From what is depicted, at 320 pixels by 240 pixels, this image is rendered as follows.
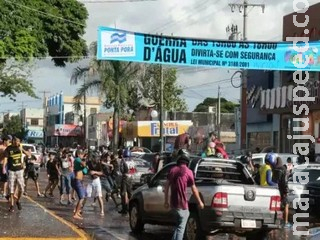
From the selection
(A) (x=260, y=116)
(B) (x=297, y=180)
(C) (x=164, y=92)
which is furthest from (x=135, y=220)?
(C) (x=164, y=92)

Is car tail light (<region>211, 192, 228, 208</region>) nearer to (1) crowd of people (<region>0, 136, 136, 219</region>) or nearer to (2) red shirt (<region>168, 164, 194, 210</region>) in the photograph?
(2) red shirt (<region>168, 164, 194, 210</region>)

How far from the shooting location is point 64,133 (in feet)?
312

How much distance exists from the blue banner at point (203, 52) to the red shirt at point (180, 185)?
8653mm

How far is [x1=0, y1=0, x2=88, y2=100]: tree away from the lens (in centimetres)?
2656

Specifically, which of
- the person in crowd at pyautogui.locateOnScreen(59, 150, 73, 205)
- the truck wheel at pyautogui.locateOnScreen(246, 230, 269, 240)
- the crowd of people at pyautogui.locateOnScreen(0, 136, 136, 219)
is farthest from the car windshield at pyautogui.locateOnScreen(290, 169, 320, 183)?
the person in crowd at pyautogui.locateOnScreen(59, 150, 73, 205)

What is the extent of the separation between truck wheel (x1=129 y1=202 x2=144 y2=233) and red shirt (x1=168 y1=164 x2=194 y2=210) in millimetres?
3423

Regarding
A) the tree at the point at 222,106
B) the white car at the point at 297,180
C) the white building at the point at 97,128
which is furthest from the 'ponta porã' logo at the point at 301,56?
the tree at the point at 222,106

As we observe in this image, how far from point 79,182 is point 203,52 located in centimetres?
557

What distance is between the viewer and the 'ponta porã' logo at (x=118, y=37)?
739 inches

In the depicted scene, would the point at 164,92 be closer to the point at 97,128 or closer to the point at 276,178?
the point at 97,128

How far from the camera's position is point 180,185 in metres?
Result: 10.6

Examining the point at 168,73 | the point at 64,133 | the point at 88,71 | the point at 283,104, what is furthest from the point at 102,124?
the point at 283,104

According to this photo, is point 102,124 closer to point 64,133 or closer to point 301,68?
point 64,133

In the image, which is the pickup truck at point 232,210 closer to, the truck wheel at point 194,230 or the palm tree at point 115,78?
the truck wheel at point 194,230
